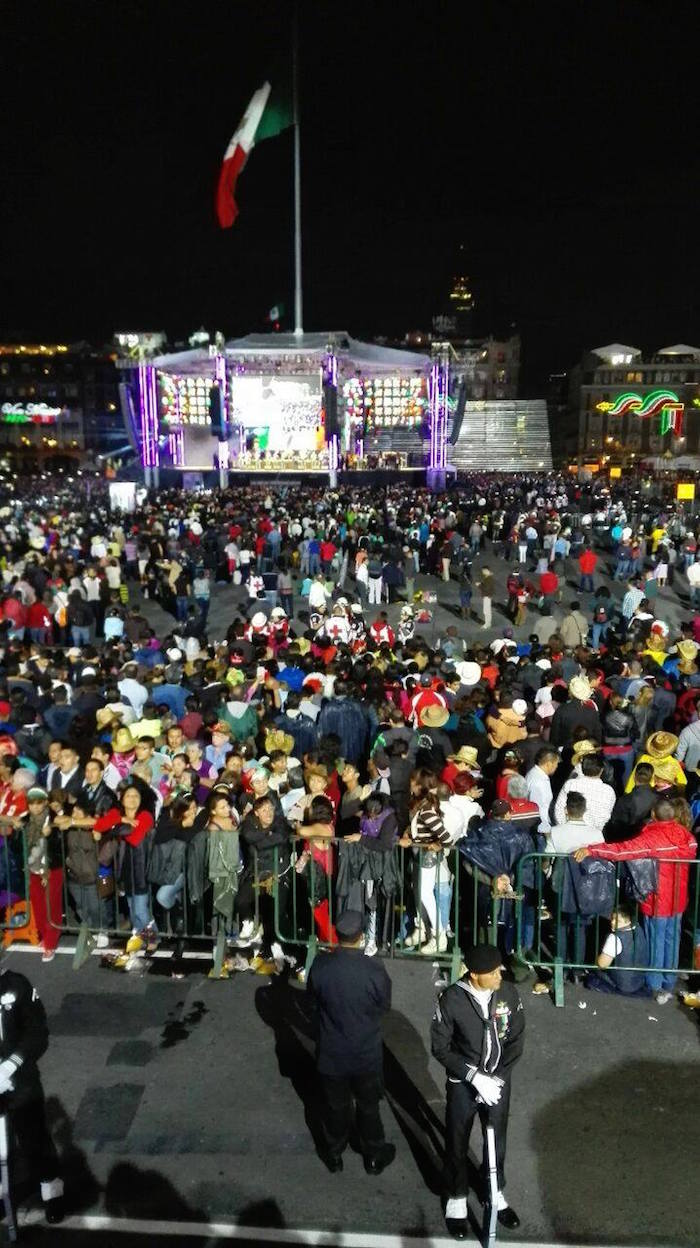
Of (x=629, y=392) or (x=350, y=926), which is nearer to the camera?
(x=350, y=926)

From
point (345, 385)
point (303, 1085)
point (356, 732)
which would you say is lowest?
point (303, 1085)

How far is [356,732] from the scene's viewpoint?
29.1ft

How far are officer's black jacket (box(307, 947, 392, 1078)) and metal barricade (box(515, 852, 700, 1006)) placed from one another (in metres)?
1.76

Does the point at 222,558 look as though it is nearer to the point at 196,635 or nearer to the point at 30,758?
the point at 196,635

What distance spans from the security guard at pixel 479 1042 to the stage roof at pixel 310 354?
43.3 metres

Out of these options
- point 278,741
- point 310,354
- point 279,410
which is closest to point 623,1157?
point 278,741

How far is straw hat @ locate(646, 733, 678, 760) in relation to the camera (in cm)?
667

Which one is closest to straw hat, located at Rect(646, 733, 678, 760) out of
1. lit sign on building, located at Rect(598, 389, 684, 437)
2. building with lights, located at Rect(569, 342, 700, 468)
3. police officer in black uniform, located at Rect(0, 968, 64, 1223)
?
police officer in black uniform, located at Rect(0, 968, 64, 1223)

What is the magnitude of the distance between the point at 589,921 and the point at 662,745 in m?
1.61

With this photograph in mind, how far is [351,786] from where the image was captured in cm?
679

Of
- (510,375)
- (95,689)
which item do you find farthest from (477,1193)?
(510,375)

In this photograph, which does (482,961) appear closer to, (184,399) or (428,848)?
(428,848)

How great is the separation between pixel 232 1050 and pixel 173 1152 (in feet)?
2.79

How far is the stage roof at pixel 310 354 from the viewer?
45.0 m
